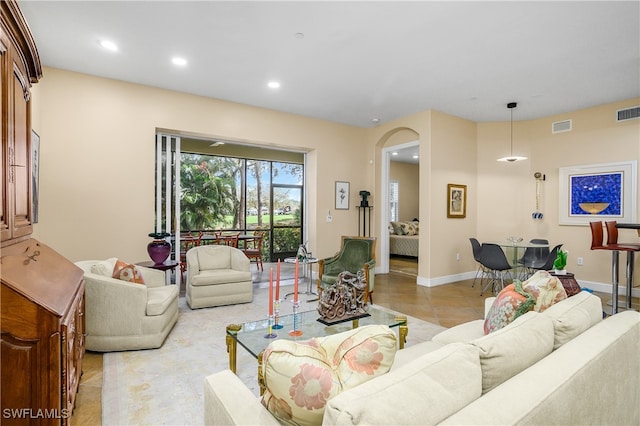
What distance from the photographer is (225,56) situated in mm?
3613

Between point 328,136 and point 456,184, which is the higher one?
point 328,136

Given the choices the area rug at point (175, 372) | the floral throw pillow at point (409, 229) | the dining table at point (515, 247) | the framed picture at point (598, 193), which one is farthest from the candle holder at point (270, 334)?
the floral throw pillow at point (409, 229)

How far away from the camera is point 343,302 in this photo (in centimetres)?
257

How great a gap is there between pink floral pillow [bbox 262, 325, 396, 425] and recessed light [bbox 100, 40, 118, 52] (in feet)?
12.2

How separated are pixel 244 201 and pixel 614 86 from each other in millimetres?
6994

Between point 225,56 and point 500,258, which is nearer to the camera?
point 225,56

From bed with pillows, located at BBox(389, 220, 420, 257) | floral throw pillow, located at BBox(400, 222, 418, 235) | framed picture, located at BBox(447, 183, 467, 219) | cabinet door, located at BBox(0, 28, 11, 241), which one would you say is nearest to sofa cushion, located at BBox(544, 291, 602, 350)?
cabinet door, located at BBox(0, 28, 11, 241)

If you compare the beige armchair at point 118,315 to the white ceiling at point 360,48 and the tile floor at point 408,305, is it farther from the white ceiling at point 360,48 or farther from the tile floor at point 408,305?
the white ceiling at point 360,48

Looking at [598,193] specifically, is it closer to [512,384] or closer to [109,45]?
[512,384]

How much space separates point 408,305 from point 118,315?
10.9 ft

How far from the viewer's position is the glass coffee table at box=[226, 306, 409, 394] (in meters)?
2.18

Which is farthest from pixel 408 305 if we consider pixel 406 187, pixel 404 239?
pixel 406 187

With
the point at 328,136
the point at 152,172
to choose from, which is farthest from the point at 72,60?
the point at 328,136

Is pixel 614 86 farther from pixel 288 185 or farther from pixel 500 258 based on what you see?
pixel 288 185
